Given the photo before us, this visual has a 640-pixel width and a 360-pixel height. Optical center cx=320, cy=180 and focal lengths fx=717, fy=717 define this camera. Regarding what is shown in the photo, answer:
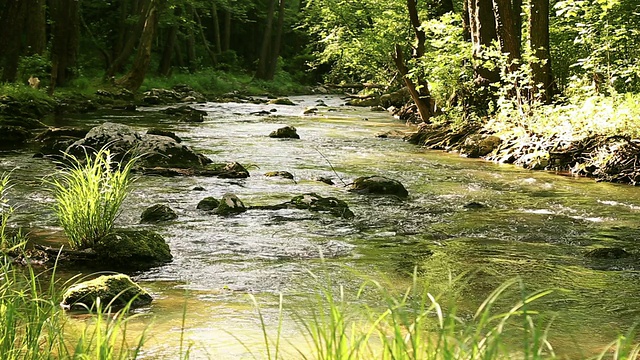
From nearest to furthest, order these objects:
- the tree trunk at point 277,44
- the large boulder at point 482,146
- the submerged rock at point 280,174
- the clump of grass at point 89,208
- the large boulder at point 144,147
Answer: the clump of grass at point 89,208 → the submerged rock at point 280,174 → the large boulder at point 144,147 → the large boulder at point 482,146 → the tree trunk at point 277,44

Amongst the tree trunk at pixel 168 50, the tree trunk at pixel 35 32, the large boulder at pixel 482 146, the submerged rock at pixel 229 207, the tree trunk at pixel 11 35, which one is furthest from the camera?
the tree trunk at pixel 168 50

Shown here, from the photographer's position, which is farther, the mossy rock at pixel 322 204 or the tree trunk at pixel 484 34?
the tree trunk at pixel 484 34

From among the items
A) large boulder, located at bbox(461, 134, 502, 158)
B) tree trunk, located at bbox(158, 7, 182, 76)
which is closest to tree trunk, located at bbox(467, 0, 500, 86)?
large boulder, located at bbox(461, 134, 502, 158)

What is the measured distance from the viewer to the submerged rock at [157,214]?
7871 mm

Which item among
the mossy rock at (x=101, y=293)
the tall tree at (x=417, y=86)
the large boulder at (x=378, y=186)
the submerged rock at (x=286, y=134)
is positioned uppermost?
the tall tree at (x=417, y=86)

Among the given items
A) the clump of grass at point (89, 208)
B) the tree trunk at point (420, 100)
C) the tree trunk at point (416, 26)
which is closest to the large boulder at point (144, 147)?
the clump of grass at point (89, 208)

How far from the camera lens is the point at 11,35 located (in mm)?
17766

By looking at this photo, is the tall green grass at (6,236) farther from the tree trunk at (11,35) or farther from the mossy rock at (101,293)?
the tree trunk at (11,35)

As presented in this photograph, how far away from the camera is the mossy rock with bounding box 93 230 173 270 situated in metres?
5.95

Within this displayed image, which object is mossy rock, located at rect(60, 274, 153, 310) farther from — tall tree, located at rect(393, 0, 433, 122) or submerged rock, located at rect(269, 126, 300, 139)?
tall tree, located at rect(393, 0, 433, 122)

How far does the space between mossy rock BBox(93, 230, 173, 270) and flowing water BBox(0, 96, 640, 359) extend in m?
0.18

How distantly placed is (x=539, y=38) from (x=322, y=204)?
758cm

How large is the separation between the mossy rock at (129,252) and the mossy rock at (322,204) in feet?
9.40

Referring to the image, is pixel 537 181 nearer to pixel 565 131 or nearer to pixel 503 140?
pixel 565 131
